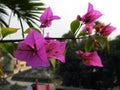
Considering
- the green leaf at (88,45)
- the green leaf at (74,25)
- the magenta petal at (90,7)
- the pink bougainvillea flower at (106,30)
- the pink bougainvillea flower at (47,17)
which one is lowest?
the green leaf at (88,45)

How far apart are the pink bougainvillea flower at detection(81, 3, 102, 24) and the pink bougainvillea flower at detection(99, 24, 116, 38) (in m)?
0.03

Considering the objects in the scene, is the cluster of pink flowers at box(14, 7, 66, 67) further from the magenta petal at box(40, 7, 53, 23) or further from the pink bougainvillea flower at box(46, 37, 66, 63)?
the magenta petal at box(40, 7, 53, 23)

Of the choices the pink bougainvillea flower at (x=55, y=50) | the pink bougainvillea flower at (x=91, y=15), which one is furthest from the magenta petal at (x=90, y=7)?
the pink bougainvillea flower at (x=55, y=50)

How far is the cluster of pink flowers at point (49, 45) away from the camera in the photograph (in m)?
0.59

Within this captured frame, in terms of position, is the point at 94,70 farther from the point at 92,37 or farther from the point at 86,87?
the point at 92,37

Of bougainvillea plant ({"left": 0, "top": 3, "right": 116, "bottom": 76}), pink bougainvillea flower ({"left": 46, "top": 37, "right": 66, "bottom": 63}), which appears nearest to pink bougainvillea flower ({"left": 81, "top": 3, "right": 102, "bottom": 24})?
bougainvillea plant ({"left": 0, "top": 3, "right": 116, "bottom": 76})

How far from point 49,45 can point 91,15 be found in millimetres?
147

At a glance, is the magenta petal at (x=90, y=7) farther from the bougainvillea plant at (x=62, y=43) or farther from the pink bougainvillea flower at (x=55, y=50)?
the pink bougainvillea flower at (x=55, y=50)

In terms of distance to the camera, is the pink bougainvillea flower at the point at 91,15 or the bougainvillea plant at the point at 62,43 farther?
the pink bougainvillea flower at the point at 91,15

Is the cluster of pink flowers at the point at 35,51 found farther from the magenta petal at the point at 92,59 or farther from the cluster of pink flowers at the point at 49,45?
the magenta petal at the point at 92,59

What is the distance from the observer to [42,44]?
0.59m

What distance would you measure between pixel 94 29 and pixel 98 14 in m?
0.03

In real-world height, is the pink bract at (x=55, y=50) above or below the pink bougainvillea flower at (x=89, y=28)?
below

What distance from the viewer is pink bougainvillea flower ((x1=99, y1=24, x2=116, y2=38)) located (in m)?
0.77
